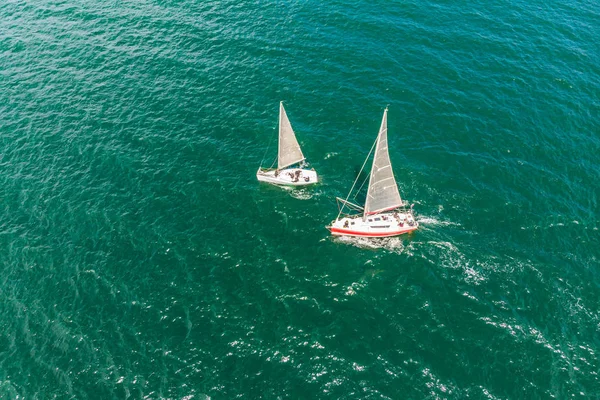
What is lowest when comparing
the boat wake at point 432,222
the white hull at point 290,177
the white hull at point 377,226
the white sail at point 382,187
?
the white hull at point 377,226

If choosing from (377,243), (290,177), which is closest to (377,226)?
(377,243)

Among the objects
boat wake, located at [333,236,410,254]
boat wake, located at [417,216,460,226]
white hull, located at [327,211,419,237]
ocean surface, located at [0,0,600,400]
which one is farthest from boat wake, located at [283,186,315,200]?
boat wake, located at [417,216,460,226]

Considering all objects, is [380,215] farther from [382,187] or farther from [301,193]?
[301,193]

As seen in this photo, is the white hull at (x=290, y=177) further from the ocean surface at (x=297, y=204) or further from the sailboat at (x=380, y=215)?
the sailboat at (x=380, y=215)

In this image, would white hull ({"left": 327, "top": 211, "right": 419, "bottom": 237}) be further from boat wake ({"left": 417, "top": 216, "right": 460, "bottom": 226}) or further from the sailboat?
boat wake ({"left": 417, "top": 216, "right": 460, "bottom": 226})

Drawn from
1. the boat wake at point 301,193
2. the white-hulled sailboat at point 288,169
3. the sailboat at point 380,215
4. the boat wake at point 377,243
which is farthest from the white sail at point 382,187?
the white-hulled sailboat at point 288,169
